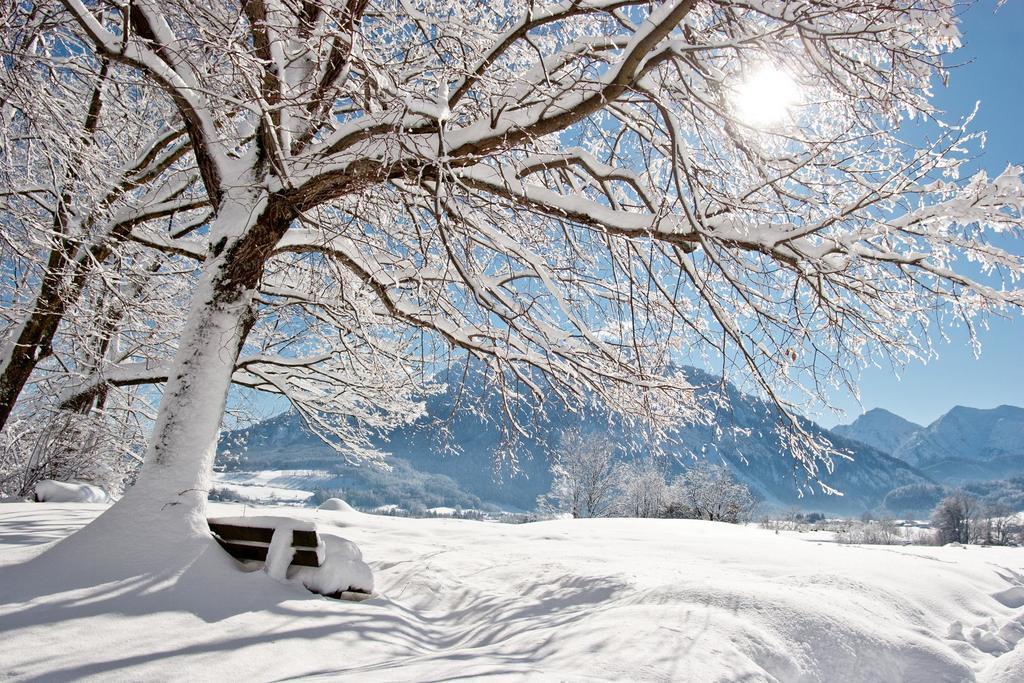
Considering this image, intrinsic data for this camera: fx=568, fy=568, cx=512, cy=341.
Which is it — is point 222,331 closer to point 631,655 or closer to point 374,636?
point 374,636

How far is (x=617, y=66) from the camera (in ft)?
12.1

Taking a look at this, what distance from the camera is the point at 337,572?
4328mm

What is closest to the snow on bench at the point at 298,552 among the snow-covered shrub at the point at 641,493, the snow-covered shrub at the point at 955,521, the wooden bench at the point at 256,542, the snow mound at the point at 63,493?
the wooden bench at the point at 256,542

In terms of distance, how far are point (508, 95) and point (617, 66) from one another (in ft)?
2.60

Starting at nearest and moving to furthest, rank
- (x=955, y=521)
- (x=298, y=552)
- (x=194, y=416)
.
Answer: (x=298, y=552)
(x=194, y=416)
(x=955, y=521)

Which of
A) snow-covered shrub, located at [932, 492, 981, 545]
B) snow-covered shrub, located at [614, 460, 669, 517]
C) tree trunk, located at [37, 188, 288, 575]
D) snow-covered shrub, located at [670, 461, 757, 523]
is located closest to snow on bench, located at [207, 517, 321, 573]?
tree trunk, located at [37, 188, 288, 575]

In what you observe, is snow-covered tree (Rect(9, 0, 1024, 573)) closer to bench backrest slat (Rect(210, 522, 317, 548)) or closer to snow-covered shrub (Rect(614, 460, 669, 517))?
bench backrest slat (Rect(210, 522, 317, 548))

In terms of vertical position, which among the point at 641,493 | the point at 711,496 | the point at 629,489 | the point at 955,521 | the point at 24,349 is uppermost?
the point at 24,349

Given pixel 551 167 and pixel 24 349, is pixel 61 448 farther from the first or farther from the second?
pixel 551 167

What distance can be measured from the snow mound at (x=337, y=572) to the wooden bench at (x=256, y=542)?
0.24 feet

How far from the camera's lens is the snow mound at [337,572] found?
14.0 ft

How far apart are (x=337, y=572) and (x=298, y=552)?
1.09 ft

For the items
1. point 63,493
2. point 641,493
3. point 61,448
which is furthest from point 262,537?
point 641,493

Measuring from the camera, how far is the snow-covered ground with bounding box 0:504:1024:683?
2604mm
